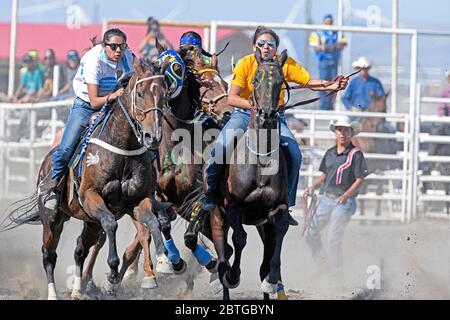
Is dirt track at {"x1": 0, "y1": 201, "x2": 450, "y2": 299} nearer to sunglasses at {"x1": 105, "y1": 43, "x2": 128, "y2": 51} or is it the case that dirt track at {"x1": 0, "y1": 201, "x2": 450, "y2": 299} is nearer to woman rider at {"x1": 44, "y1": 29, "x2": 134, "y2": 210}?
woman rider at {"x1": 44, "y1": 29, "x2": 134, "y2": 210}

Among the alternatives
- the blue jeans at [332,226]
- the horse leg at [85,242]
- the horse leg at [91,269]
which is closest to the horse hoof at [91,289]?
the horse leg at [91,269]

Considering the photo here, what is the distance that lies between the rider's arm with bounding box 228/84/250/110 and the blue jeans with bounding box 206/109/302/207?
150 millimetres

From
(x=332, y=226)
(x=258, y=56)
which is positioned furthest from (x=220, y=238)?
(x=332, y=226)

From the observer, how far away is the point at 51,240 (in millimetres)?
10180

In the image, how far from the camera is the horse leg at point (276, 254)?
9.16 meters

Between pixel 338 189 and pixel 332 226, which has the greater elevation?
pixel 338 189

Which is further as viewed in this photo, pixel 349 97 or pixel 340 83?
pixel 349 97

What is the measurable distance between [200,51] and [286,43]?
58.7ft

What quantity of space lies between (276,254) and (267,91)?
139 centimetres

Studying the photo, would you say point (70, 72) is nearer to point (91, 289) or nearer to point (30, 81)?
point (30, 81)

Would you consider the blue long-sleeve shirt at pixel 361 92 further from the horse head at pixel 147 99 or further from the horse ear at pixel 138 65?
the horse ear at pixel 138 65

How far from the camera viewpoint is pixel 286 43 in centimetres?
2848

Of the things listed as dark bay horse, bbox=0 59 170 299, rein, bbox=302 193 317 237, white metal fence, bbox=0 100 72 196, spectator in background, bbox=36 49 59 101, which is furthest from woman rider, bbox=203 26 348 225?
spectator in background, bbox=36 49 59 101

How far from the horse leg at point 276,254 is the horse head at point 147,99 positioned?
1211mm
